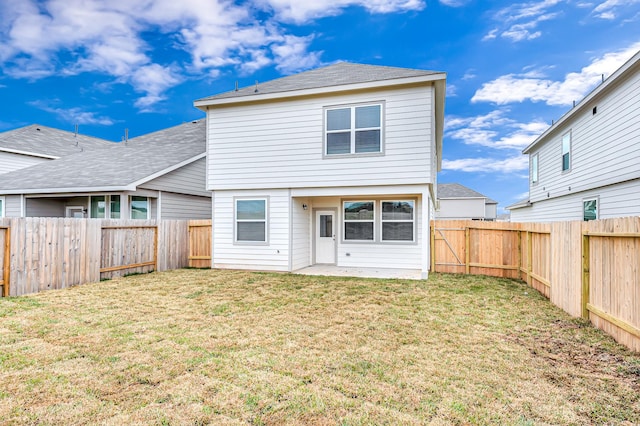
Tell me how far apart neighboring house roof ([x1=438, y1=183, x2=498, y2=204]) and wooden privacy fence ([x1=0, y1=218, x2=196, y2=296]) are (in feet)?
91.4

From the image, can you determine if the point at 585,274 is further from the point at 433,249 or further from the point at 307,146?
the point at 307,146

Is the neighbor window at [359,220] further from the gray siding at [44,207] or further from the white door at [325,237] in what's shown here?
the gray siding at [44,207]

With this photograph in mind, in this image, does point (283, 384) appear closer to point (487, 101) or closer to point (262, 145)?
point (262, 145)

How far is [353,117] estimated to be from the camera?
9820mm

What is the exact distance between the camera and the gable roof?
9.42 metres

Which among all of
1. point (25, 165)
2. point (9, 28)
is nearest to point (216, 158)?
point (9, 28)

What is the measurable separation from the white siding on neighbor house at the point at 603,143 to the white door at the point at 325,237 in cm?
838

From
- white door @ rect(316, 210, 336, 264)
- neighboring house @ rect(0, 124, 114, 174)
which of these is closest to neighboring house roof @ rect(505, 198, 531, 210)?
white door @ rect(316, 210, 336, 264)

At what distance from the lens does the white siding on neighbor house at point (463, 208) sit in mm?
32531

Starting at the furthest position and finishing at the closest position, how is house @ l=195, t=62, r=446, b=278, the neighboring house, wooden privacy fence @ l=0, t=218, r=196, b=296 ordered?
1. the neighboring house
2. house @ l=195, t=62, r=446, b=278
3. wooden privacy fence @ l=0, t=218, r=196, b=296

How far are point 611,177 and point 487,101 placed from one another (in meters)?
15.1

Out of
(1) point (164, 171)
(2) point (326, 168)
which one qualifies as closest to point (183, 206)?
(1) point (164, 171)

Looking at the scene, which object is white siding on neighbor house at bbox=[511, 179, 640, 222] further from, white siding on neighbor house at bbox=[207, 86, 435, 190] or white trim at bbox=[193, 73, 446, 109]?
white trim at bbox=[193, 73, 446, 109]

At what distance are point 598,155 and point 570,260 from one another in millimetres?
7438
